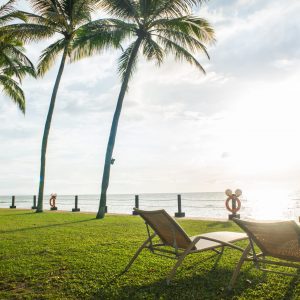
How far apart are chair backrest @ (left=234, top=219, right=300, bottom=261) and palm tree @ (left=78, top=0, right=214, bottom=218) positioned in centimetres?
1098

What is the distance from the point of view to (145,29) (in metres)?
14.9

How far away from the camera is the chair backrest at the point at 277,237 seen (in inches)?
134

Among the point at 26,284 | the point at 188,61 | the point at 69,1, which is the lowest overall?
the point at 26,284

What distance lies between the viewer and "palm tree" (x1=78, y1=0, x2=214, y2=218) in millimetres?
14508

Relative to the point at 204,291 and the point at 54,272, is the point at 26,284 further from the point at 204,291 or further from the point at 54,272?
the point at 204,291

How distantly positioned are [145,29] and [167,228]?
12397 mm

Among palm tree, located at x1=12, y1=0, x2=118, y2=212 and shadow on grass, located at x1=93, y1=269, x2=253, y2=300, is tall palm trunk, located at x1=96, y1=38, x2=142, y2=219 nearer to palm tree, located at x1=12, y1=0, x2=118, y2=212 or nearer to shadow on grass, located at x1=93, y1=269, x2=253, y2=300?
palm tree, located at x1=12, y1=0, x2=118, y2=212

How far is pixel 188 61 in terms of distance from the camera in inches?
618

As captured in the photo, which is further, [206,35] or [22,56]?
[22,56]

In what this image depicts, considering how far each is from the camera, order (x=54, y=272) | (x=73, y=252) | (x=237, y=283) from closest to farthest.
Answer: (x=237, y=283), (x=54, y=272), (x=73, y=252)

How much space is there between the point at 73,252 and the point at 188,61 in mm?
11854

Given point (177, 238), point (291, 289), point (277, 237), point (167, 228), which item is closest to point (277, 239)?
point (277, 237)

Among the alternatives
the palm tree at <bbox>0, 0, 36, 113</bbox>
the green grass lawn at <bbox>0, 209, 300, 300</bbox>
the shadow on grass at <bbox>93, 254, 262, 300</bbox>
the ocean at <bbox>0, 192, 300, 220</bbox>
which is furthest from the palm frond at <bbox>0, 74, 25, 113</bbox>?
the shadow on grass at <bbox>93, 254, 262, 300</bbox>

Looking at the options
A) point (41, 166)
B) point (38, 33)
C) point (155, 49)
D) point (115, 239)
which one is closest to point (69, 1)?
point (38, 33)
